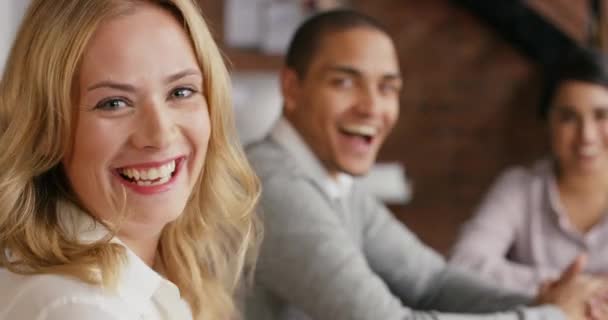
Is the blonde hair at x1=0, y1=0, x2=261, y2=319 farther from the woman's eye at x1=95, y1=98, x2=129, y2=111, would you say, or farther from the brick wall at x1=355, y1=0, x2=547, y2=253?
the brick wall at x1=355, y1=0, x2=547, y2=253

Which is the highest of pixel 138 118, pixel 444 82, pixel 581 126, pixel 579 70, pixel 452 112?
pixel 138 118

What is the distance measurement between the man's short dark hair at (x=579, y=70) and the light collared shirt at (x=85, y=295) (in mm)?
1437

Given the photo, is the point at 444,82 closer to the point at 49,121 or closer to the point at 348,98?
the point at 348,98

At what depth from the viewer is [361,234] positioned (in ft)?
5.89

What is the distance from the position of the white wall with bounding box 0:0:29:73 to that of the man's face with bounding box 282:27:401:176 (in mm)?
568

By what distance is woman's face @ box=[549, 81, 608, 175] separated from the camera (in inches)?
87.5

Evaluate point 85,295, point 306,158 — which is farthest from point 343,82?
point 85,295

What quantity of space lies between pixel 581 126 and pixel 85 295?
1.57 m

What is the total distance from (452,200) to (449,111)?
303mm

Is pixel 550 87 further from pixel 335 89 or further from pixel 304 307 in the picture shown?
pixel 304 307

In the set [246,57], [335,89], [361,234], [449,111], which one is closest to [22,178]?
[335,89]

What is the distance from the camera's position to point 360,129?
1638 millimetres

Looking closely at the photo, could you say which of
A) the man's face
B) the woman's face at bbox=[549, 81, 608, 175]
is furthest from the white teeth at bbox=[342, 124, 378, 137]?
the woman's face at bbox=[549, 81, 608, 175]

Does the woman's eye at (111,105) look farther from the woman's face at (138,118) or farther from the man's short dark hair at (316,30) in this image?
the man's short dark hair at (316,30)
